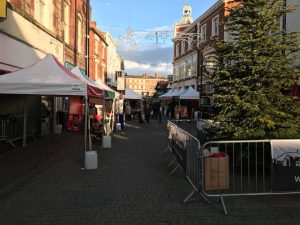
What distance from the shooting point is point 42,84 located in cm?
991

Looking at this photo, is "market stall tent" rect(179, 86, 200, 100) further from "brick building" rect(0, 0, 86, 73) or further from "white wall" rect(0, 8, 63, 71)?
"white wall" rect(0, 8, 63, 71)

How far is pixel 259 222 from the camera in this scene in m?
5.84

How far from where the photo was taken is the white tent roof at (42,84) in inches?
387

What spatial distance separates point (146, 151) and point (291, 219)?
8.07 meters

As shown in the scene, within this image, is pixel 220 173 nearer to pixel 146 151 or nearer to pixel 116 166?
pixel 116 166

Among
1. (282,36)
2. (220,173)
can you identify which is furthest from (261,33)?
(220,173)

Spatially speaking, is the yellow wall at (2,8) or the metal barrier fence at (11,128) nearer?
the yellow wall at (2,8)

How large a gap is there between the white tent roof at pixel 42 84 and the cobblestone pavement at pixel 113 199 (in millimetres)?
1899

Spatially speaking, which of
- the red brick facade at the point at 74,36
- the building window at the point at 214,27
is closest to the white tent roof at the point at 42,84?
the red brick facade at the point at 74,36

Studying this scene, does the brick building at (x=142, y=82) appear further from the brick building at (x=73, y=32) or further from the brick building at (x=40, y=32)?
the brick building at (x=40, y=32)

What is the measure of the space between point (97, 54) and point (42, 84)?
30765mm

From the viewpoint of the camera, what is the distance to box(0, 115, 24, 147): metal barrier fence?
13.8 metres

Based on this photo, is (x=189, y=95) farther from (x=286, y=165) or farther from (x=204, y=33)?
(x=286, y=165)

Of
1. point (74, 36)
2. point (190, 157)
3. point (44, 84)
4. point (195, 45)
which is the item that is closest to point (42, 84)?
point (44, 84)
